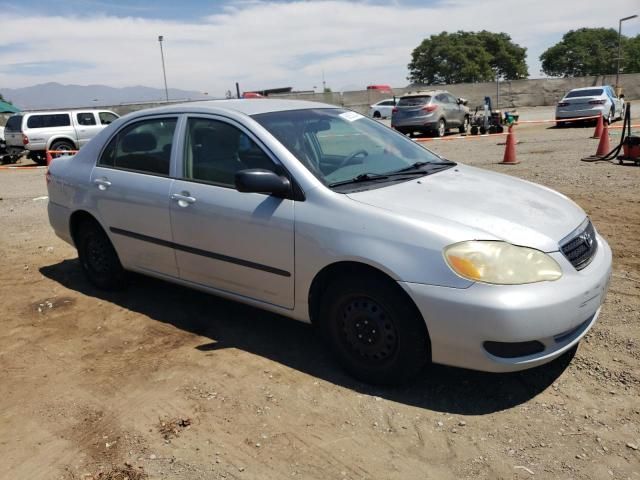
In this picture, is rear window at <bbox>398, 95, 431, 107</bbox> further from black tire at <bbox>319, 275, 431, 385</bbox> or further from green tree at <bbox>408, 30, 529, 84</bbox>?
green tree at <bbox>408, 30, 529, 84</bbox>

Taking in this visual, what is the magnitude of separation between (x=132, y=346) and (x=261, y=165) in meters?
1.62

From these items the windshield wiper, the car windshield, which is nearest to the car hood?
the windshield wiper

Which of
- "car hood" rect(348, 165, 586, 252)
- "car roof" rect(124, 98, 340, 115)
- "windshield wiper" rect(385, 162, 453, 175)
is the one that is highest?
"car roof" rect(124, 98, 340, 115)

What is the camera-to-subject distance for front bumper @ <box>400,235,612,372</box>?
279 centimetres

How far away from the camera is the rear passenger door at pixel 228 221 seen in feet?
11.6

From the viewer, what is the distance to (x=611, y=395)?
313cm

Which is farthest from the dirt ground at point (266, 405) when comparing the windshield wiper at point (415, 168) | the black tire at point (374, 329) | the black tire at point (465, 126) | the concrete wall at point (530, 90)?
the concrete wall at point (530, 90)

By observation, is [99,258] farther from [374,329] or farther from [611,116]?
[611,116]

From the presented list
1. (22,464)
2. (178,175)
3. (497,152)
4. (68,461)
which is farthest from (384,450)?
(497,152)

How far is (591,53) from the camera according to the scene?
83938 millimetres

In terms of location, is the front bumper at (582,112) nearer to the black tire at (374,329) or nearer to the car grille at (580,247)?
the car grille at (580,247)

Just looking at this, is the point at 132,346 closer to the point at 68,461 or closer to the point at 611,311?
the point at 68,461

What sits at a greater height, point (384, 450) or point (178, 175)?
point (178, 175)

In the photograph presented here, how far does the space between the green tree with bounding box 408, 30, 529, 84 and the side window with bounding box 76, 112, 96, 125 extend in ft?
218
